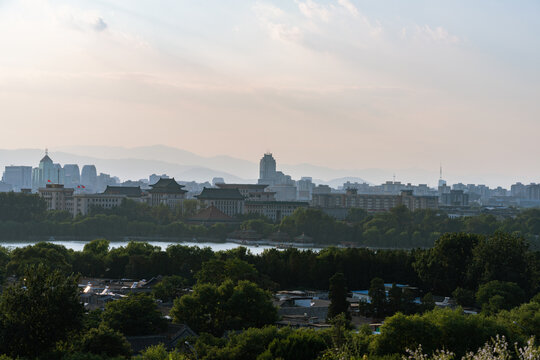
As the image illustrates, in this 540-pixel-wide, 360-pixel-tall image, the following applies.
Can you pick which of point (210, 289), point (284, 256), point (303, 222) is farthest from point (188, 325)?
point (303, 222)

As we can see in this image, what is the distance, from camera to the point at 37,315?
35.3 feet

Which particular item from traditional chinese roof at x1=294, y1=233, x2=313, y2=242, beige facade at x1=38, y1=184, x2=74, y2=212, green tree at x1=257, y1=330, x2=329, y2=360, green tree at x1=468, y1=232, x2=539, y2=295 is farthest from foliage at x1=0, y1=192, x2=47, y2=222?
green tree at x1=257, y1=330, x2=329, y2=360

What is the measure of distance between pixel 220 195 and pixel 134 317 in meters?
49.1

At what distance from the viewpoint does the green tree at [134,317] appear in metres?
12.9

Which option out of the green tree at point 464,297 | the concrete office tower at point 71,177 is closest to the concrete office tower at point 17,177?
the concrete office tower at point 71,177

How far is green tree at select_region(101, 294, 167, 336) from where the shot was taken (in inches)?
508

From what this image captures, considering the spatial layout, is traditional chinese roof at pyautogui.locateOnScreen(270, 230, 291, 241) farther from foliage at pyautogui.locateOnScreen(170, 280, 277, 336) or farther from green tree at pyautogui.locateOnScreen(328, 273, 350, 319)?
foliage at pyautogui.locateOnScreen(170, 280, 277, 336)

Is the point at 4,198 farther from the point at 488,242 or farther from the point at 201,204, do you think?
the point at 488,242

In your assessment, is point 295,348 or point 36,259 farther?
point 36,259

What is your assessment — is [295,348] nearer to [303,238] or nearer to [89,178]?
[303,238]

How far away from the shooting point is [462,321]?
11.7m

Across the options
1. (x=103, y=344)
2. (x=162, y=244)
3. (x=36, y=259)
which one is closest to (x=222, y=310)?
(x=103, y=344)

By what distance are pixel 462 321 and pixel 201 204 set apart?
49686 millimetres

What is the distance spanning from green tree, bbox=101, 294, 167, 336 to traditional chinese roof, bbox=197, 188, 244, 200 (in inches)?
1907
